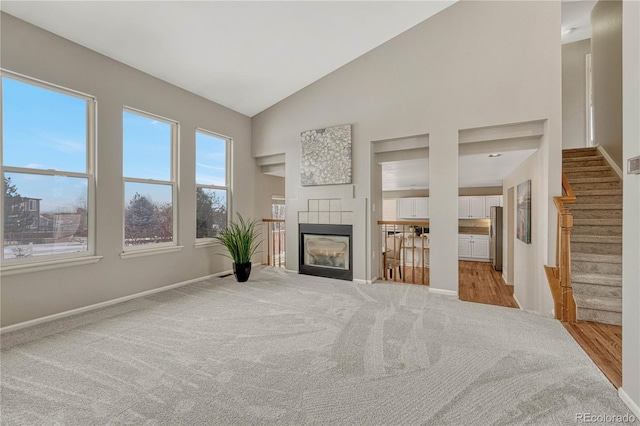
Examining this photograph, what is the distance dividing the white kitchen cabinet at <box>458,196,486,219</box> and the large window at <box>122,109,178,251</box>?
7.92 metres

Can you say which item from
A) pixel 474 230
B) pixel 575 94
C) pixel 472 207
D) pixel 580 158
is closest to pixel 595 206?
pixel 580 158

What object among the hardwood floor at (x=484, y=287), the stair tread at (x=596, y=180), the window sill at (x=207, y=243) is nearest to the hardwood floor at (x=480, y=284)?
the hardwood floor at (x=484, y=287)

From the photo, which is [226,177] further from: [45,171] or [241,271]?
[45,171]

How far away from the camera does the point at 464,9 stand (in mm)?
3666

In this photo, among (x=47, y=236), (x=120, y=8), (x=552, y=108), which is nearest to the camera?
(x=120, y=8)

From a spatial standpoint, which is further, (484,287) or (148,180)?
(484,287)

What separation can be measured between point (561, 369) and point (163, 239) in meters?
4.65

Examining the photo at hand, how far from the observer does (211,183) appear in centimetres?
490

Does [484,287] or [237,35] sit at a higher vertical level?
[237,35]

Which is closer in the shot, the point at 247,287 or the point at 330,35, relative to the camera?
the point at 330,35

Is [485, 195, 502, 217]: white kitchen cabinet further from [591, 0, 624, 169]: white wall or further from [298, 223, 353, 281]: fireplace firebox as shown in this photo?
[298, 223, 353, 281]: fireplace firebox

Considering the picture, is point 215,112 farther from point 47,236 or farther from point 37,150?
point 47,236

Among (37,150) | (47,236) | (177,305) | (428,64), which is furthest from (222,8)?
(177,305)

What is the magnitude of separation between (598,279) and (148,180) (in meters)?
5.89
